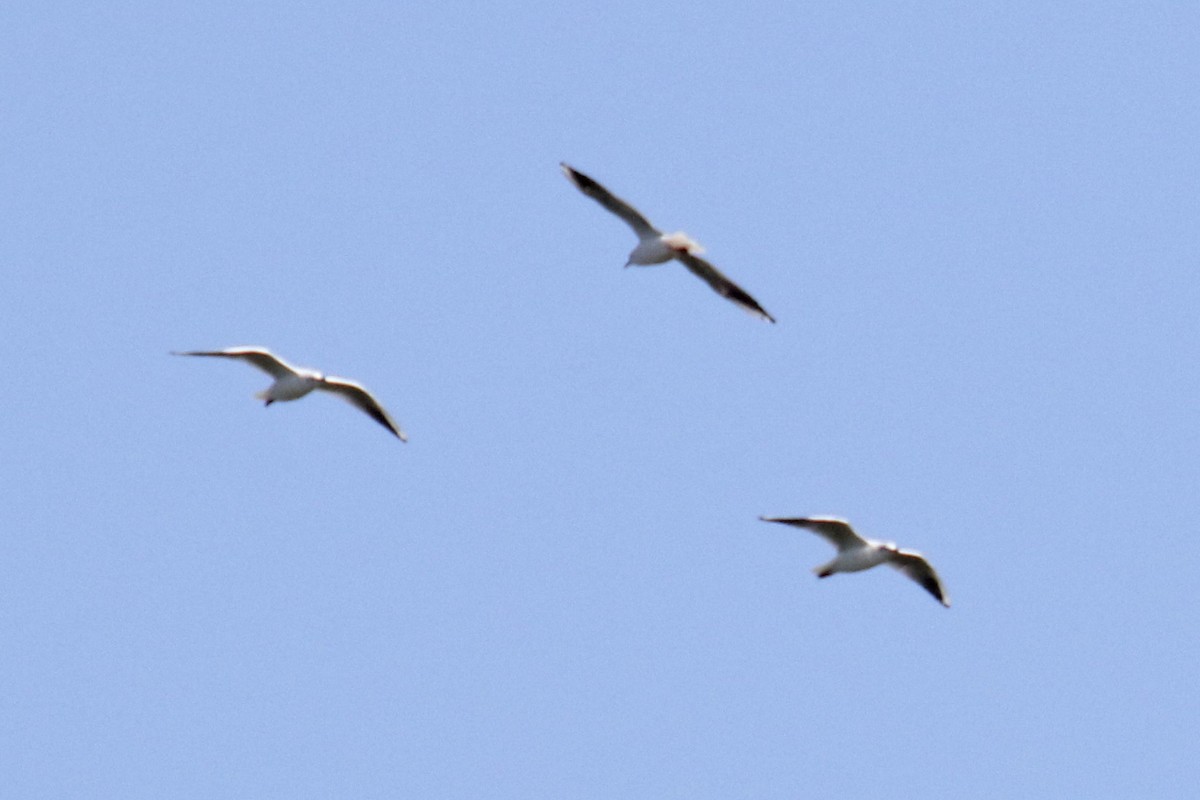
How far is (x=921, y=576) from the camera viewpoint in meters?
35.8

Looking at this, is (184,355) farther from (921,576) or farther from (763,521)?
(921,576)

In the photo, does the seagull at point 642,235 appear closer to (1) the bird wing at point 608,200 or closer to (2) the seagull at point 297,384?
(1) the bird wing at point 608,200

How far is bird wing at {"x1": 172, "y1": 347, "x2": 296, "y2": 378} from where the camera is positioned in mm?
35406

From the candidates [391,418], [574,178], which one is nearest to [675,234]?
[574,178]

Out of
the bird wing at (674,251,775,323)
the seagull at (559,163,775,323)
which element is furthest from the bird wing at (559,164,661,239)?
the bird wing at (674,251,775,323)

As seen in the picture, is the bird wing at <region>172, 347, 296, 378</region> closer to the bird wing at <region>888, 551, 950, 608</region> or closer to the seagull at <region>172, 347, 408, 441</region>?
the seagull at <region>172, 347, 408, 441</region>

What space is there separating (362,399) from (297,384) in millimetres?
1035

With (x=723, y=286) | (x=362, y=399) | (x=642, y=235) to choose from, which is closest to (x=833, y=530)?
(x=723, y=286)

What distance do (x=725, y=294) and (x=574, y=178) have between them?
9.10 feet

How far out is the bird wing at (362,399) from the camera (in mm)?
36312

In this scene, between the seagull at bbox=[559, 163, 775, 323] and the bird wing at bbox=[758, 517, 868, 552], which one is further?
the seagull at bbox=[559, 163, 775, 323]

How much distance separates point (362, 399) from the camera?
3647 cm

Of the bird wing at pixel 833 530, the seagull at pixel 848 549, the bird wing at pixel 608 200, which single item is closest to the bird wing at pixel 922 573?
the seagull at pixel 848 549

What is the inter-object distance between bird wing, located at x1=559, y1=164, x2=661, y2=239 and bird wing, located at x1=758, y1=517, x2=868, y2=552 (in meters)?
4.31
